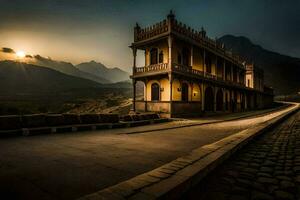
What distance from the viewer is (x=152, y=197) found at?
2113 millimetres

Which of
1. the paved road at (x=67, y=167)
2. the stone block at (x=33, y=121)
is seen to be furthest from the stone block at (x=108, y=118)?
the paved road at (x=67, y=167)

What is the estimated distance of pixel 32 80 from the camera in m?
124

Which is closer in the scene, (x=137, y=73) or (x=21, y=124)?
(x=21, y=124)

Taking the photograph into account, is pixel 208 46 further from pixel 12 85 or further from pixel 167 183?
pixel 12 85

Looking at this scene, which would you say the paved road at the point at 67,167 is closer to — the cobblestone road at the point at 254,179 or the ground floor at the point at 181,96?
the cobblestone road at the point at 254,179

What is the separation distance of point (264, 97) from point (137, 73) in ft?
128

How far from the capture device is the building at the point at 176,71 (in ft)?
58.3

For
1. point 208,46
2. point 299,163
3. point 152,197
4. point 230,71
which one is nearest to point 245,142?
point 299,163

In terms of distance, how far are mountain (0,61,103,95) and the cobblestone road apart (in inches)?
4331

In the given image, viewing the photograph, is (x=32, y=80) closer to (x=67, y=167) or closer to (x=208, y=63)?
(x=208, y=63)

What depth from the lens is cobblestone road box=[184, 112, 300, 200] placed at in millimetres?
2710

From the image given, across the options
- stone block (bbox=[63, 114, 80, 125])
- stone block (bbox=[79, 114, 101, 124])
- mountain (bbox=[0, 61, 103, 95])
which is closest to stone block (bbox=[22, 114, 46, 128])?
stone block (bbox=[63, 114, 80, 125])

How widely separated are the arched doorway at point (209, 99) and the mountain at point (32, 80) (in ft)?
311

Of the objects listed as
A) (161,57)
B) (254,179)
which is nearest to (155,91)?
(161,57)
